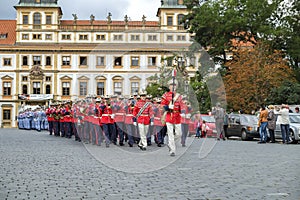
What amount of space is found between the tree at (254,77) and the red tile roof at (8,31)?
178 feet

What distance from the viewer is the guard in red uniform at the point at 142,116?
18672 mm

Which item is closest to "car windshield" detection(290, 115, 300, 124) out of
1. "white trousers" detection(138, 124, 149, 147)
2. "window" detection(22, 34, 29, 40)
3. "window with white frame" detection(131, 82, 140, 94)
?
"window with white frame" detection(131, 82, 140, 94)

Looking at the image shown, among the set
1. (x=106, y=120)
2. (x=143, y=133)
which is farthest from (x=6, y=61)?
(x=143, y=133)

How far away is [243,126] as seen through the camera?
2988cm

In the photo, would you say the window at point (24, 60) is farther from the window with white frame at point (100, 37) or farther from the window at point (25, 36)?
the window with white frame at point (100, 37)

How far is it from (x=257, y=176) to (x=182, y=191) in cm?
247

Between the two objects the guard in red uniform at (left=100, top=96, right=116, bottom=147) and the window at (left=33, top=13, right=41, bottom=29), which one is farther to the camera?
the window at (left=33, top=13, right=41, bottom=29)

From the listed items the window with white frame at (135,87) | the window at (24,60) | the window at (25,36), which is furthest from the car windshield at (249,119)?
the window at (24,60)

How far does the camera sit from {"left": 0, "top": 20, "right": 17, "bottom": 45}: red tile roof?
8925cm

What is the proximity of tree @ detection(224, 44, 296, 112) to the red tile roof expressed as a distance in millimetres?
54198

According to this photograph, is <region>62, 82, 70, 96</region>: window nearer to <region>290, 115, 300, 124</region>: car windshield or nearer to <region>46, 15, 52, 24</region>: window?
<region>46, 15, 52, 24</region>: window

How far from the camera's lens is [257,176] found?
35.3 feet

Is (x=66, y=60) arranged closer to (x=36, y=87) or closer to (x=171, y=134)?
(x=36, y=87)

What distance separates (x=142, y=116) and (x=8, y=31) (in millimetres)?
76803
